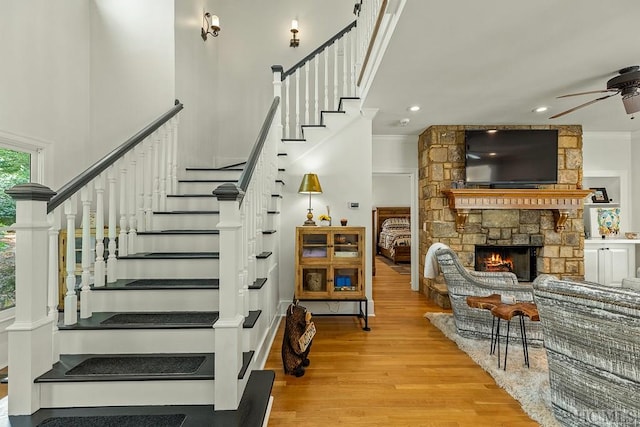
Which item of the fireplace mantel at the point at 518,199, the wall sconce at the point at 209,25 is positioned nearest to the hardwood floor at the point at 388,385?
the fireplace mantel at the point at 518,199

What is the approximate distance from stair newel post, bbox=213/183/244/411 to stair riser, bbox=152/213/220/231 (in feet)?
4.61

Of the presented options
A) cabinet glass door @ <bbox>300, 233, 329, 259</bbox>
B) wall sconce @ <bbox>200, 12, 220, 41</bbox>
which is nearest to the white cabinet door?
cabinet glass door @ <bbox>300, 233, 329, 259</bbox>

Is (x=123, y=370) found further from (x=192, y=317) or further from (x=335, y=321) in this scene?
(x=335, y=321)

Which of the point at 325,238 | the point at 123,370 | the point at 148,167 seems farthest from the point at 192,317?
the point at 325,238

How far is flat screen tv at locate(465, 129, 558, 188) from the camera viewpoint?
4551 mm

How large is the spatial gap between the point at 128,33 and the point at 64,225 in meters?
2.16

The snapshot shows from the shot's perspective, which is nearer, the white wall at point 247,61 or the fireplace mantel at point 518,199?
the fireplace mantel at point 518,199

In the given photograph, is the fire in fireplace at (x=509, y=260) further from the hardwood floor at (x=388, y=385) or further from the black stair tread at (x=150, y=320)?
the black stair tread at (x=150, y=320)

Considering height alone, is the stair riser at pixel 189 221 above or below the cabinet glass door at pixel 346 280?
above

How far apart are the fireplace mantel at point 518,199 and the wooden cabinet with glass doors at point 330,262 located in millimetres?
1777

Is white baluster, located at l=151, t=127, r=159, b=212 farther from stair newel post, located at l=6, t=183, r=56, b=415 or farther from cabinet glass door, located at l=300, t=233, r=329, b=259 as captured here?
cabinet glass door, located at l=300, t=233, r=329, b=259

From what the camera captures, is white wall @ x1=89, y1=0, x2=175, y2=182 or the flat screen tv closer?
white wall @ x1=89, y1=0, x2=175, y2=182

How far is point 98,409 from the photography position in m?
1.72

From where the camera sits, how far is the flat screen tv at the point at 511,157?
4551 millimetres
